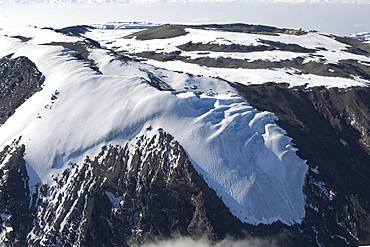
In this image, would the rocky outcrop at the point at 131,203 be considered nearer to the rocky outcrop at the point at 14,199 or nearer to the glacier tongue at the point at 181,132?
the rocky outcrop at the point at 14,199

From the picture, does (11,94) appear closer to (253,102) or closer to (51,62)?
(51,62)

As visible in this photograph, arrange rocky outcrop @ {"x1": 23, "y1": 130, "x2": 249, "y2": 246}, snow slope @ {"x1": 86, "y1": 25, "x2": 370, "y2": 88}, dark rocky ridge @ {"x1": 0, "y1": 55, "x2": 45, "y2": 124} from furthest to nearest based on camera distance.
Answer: snow slope @ {"x1": 86, "y1": 25, "x2": 370, "y2": 88}
dark rocky ridge @ {"x1": 0, "y1": 55, "x2": 45, "y2": 124}
rocky outcrop @ {"x1": 23, "y1": 130, "x2": 249, "y2": 246}

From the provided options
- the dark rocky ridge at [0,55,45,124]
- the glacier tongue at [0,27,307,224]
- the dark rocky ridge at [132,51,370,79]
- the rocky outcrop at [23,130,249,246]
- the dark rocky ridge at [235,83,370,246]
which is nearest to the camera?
the rocky outcrop at [23,130,249,246]

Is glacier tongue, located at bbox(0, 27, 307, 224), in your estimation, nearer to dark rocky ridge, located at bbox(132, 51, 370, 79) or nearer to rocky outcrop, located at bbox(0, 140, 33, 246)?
rocky outcrop, located at bbox(0, 140, 33, 246)

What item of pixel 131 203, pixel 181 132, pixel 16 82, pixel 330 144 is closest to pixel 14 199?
pixel 131 203

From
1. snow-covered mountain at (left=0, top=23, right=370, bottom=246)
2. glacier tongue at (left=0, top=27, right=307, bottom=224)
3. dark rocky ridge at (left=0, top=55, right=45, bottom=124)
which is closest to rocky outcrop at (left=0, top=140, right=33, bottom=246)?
snow-covered mountain at (left=0, top=23, right=370, bottom=246)

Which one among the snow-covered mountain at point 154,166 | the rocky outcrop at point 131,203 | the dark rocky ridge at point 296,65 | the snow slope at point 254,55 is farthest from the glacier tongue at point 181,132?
the dark rocky ridge at point 296,65

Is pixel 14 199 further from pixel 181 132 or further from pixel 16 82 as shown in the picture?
pixel 16 82
